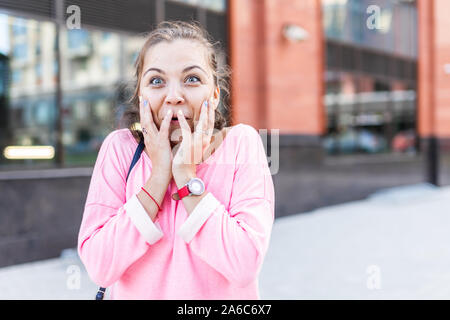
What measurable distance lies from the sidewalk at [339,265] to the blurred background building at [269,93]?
83 centimetres

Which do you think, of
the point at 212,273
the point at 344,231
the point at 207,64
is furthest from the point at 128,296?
the point at 344,231

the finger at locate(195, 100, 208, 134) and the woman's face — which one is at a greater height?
the woman's face

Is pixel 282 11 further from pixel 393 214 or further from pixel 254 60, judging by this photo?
pixel 393 214

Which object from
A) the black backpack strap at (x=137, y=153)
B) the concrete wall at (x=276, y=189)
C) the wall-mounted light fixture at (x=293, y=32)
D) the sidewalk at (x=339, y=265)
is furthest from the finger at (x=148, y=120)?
the wall-mounted light fixture at (x=293, y=32)

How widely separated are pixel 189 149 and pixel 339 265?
16.9 ft

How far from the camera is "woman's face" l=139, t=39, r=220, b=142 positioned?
1.33 meters

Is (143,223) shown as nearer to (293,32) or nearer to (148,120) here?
(148,120)

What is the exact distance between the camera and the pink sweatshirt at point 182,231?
126 cm

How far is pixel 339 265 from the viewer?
238 inches

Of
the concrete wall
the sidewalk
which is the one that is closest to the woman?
the sidewalk

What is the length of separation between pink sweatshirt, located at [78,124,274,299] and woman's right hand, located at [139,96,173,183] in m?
0.08

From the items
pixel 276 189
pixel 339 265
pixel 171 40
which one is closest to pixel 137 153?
pixel 171 40

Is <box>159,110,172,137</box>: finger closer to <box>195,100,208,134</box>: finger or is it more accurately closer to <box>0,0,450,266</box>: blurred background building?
<box>195,100,208,134</box>: finger
